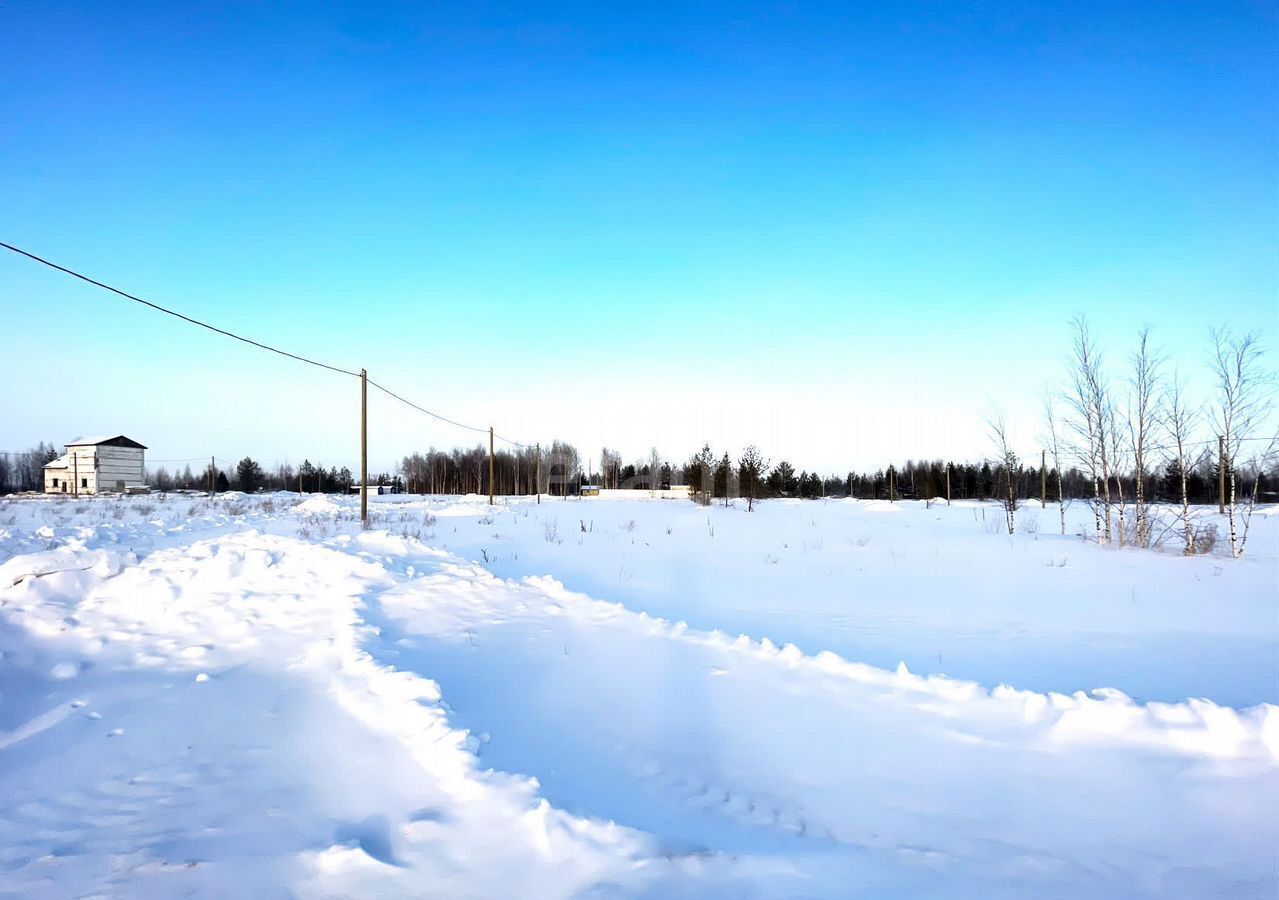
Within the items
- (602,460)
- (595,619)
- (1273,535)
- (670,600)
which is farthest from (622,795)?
(602,460)

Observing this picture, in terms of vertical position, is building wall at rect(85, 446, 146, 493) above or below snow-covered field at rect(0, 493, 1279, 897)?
above

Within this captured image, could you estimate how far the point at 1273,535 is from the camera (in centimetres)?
1723

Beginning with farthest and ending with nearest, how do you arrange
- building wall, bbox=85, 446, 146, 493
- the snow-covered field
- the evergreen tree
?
1. the evergreen tree
2. building wall, bbox=85, 446, 146, 493
3. the snow-covered field

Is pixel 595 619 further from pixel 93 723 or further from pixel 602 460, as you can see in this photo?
pixel 602 460

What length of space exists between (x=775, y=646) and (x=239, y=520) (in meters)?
14.5

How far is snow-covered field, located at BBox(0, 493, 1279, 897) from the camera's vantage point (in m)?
2.53

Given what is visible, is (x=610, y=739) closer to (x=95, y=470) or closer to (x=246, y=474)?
(x=95, y=470)

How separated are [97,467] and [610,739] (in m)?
64.7

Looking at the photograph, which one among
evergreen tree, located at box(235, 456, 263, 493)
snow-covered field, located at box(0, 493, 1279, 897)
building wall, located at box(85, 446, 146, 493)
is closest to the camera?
snow-covered field, located at box(0, 493, 1279, 897)

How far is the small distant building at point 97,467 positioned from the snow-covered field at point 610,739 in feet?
189

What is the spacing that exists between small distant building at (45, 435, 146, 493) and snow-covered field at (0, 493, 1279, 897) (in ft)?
189

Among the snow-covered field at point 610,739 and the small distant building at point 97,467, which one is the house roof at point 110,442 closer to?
the small distant building at point 97,467

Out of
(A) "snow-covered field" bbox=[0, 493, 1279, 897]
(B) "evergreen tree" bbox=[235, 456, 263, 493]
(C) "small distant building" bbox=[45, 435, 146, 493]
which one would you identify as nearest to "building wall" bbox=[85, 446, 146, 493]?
(C) "small distant building" bbox=[45, 435, 146, 493]

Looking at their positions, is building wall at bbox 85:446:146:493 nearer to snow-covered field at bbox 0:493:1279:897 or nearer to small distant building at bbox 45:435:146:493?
small distant building at bbox 45:435:146:493
